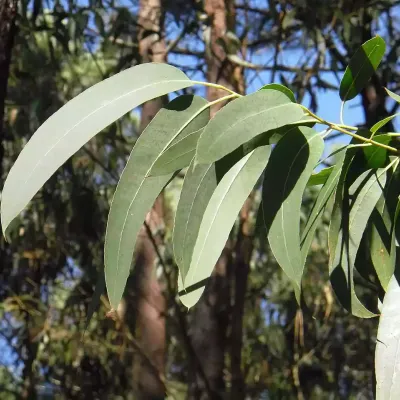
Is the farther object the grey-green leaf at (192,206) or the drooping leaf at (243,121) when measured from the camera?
the grey-green leaf at (192,206)

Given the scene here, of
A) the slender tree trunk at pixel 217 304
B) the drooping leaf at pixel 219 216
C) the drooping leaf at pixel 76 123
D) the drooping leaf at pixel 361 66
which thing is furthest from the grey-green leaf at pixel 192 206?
the slender tree trunk at pixel 217 304

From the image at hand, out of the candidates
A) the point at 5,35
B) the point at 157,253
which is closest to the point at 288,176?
the point at 5,35

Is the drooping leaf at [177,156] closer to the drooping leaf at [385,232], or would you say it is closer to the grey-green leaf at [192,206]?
the grey-green leaf at [192,206]

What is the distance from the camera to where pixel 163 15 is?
2.90 metres

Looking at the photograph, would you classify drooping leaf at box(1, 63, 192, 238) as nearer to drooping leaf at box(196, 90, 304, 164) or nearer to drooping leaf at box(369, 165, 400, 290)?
drooping leaf at box(196, 90, 304, 164)

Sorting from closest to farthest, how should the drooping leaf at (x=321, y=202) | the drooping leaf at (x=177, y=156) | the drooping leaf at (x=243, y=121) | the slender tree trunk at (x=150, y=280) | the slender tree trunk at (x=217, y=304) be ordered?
1. the drooping leaf at (x=243, y=121)
2. the drooping leaf at (x=177, y=156)
3. the drooping leaf at (x=321, y=202)
4. the slender tree trunk at (x=217, y=304)
5. the slender tree trunk at (x=150, y=280)

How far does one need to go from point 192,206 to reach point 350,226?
0.83ft

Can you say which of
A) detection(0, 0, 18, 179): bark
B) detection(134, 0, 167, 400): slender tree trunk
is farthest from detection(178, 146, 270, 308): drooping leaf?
detection(134, 0, 167, 400): slender tree trunk

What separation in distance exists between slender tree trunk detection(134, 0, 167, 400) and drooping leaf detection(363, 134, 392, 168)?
2025 mm

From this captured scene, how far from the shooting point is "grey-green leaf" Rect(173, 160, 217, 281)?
1012 mm

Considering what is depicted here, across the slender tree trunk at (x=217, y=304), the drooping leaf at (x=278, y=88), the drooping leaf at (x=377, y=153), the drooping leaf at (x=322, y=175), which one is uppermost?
the slender tree trunk at (x=217, y=304)

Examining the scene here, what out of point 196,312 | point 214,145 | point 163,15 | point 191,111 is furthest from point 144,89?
point 163,15

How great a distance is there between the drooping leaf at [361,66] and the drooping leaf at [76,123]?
0.74 feet

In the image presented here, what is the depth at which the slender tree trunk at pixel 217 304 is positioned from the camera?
253 centimetres
